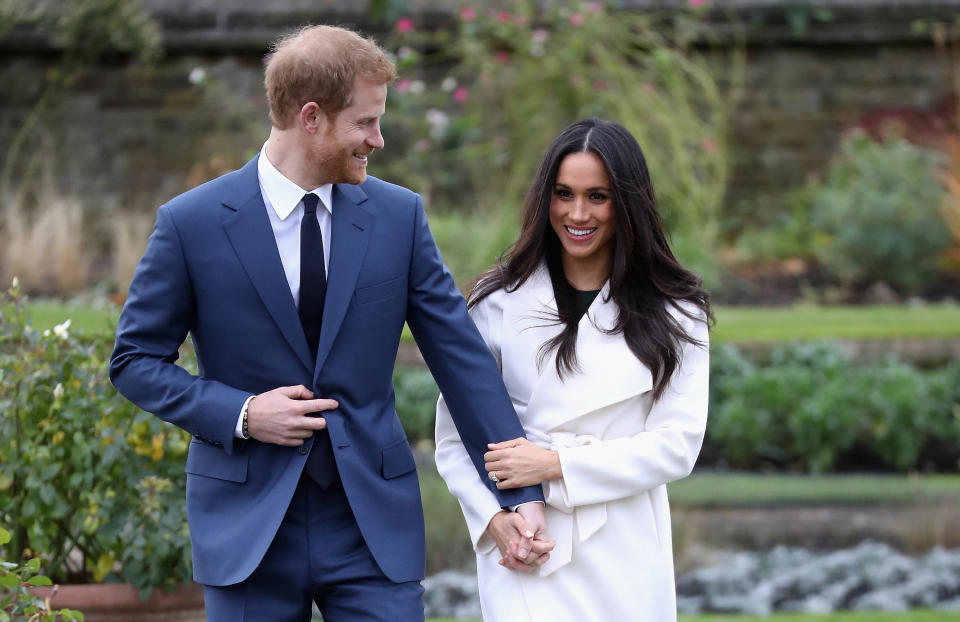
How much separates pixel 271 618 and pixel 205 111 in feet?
35.8

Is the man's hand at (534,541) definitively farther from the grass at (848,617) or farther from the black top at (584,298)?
the grass at (848,617)

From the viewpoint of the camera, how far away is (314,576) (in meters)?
2.75

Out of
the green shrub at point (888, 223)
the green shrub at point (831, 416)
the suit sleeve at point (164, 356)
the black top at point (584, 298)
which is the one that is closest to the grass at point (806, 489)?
the green shrub at point (831, 416)

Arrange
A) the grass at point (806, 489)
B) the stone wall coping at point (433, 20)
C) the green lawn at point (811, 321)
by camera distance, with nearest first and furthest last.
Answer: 1. the grass at point (806, 489)
2. the green lawn at point (811, 321)
3. the stone wall coping at point (433, 20)

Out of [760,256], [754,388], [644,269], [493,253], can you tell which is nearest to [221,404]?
[644,269]

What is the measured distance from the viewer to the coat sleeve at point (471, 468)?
2959 mm

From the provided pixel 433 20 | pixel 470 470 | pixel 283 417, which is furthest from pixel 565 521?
pixel 433 20

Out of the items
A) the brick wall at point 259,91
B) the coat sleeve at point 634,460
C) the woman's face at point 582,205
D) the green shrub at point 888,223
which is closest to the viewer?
the coat sleeve at point 634,460

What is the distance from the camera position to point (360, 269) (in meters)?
2.81

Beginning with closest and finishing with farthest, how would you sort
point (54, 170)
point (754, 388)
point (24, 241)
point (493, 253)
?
point (754, 388) → point (493, 253) → point (24, 241) → point (54, 170)

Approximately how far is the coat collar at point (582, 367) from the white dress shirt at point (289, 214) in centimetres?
55

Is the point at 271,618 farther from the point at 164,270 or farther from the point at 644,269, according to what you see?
the point at 644,269

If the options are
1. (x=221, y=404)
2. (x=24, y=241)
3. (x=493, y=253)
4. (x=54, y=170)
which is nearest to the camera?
(x=221, y=404)

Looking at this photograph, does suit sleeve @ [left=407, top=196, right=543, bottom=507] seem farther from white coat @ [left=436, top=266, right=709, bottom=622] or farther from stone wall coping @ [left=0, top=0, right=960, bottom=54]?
stone wall coping @ [left=0, top=0, right=960, bottom=54]
